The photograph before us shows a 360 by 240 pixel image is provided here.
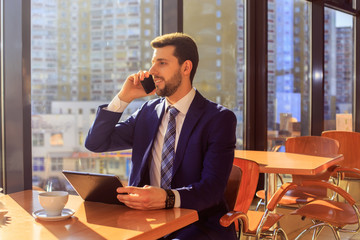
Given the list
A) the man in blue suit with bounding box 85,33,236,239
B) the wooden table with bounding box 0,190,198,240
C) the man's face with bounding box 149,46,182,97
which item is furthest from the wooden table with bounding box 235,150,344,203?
the wooden table with bounding box 0,190,198,240

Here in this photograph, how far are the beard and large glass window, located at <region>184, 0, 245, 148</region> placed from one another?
2.21 metres

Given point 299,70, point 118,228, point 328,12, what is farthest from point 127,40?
point 328,12

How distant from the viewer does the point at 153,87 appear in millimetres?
2311

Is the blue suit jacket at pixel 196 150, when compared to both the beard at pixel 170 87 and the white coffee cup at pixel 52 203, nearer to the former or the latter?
the beard at pixel 170 87

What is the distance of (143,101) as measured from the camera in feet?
13.0

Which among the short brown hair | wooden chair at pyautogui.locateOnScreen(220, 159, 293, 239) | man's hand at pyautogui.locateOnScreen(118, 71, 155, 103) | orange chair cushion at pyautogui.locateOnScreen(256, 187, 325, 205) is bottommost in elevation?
orange chair cushion at pyautogui.locateOnScreen(256, 187, 325, 205)

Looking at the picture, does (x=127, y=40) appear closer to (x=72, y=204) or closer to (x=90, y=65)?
(x=90, y=65)

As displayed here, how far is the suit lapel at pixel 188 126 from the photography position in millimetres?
2111

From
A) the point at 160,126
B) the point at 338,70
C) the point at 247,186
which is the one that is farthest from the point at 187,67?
the point at 338,70

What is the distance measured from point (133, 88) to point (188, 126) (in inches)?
14.7

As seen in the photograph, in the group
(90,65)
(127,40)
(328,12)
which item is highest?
(328,12)

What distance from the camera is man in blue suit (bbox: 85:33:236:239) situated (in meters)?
2.04

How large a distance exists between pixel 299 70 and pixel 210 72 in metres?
1.98

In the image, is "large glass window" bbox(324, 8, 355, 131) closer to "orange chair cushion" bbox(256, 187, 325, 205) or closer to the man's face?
"orange chair cushion" bbox(256, 187, 325, 205)
